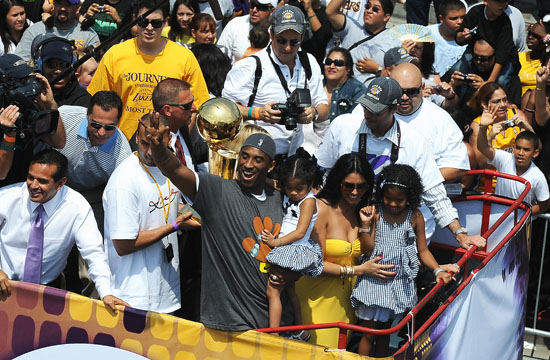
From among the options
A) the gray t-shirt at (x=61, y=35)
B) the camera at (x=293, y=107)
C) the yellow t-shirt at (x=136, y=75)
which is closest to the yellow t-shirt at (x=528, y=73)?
the camera at (x=293, y=107)

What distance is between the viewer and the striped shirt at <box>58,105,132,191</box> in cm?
672

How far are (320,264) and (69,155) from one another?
204 centimetres

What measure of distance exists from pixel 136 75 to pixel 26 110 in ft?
5.68

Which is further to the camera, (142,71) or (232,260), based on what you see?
(142,71)

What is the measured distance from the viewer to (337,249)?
623 centimetres

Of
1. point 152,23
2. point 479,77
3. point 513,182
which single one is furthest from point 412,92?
point 479,77

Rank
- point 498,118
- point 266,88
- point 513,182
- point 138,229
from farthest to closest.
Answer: point 498,118
point 513,182
point 266,88
point 138,229

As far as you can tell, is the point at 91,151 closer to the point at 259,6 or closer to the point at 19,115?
the point at 19,115

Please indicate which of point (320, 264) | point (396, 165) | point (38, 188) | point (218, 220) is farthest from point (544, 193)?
point (38, 188)

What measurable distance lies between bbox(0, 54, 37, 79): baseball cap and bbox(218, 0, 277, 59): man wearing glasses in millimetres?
3584

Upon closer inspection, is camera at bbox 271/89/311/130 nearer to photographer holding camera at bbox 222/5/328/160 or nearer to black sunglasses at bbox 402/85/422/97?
photographer holding camera at bbox 222/5/328/160

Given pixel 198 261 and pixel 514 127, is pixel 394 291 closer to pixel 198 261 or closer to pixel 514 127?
pixel 198 261

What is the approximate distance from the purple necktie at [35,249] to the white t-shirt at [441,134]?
2884 millimetres

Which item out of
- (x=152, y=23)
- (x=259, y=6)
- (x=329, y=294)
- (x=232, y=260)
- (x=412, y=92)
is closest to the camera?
(x=232, y=260)
